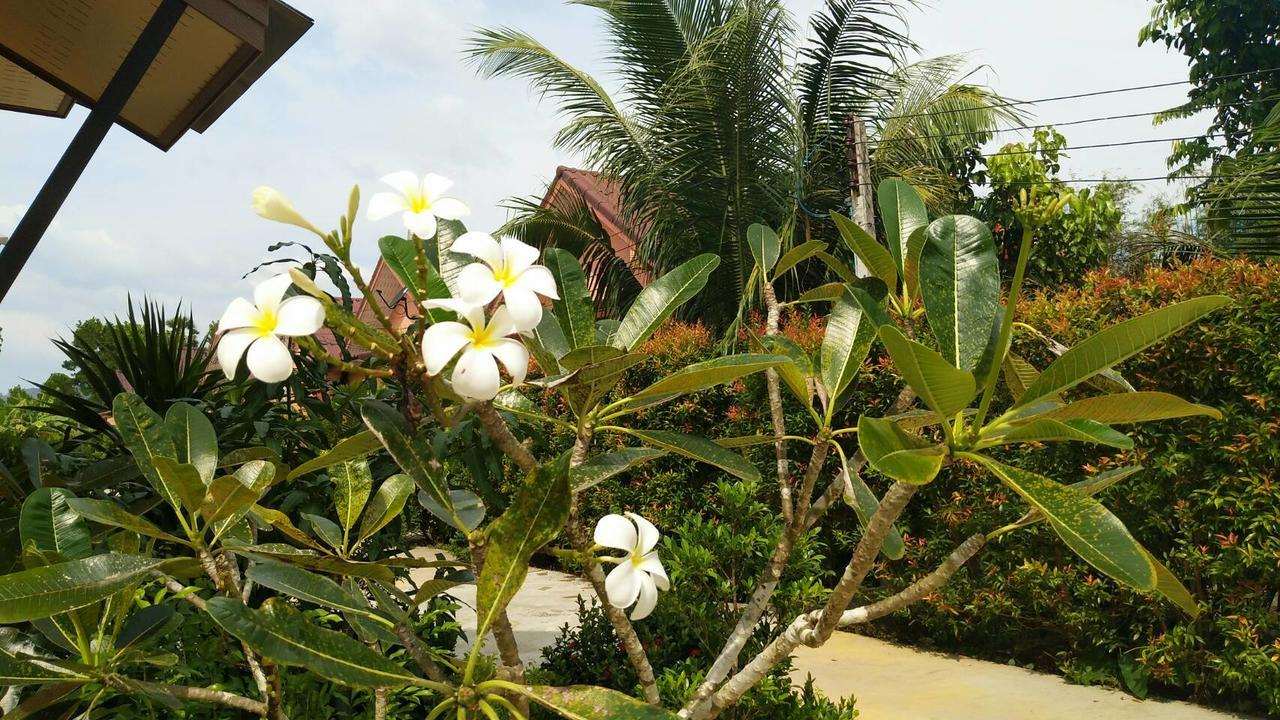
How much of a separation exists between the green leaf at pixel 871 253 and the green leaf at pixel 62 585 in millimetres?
1020

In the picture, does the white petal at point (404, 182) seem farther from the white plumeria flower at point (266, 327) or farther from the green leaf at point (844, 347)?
the green leaf at point (844, 347)

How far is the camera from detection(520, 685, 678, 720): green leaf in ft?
2.53

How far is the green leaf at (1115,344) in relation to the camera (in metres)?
0.92

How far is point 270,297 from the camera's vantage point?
2.43 feet

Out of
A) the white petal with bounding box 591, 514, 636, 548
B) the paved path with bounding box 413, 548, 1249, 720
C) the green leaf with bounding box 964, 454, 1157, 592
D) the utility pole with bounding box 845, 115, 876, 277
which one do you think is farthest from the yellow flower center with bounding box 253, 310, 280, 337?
the utility pole with bounding box 845, 115, 876, 277

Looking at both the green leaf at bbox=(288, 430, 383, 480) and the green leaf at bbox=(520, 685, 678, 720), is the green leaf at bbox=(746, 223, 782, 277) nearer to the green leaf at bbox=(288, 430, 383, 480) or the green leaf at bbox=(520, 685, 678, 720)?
the green leaf at bbox=(288, 430, 383, 480)

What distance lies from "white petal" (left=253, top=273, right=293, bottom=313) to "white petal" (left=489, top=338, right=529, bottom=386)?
0.19 m

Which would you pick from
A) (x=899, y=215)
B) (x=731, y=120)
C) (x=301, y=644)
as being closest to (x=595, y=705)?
(x=301, y=644)

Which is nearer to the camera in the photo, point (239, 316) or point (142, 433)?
point (239, 316)

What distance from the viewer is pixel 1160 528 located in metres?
4.24

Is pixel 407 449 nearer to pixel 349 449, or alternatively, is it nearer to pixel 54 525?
pixel 349 449

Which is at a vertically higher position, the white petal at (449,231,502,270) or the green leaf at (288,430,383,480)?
the white petal at (449,231,502,270)

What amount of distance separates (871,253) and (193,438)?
41.1 inches

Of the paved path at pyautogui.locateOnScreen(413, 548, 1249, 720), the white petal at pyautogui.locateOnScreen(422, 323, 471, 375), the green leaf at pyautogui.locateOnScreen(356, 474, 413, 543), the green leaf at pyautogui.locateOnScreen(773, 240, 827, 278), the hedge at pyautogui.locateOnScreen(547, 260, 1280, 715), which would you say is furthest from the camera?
the paved path at pyautogui.locateOnScreen(413, 548, 1249, 720)
